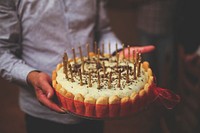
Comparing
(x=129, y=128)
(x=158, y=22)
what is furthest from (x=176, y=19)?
(x=129, y=128)

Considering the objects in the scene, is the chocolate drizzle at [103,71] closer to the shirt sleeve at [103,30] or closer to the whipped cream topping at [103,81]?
the whipped cream topping at [103,81]

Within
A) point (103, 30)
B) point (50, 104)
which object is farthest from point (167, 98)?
point (103, 30)

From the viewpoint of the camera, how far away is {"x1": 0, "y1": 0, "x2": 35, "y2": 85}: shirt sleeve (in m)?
1.18

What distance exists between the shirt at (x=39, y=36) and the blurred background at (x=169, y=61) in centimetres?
66

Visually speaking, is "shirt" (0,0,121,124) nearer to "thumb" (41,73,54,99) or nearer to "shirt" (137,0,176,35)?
"thumb" (41,73,54,99)

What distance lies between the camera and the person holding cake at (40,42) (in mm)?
1199

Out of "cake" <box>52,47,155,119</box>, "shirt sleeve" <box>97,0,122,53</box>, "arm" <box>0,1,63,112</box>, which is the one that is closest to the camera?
"cake" <box>52,47,155,119</box>

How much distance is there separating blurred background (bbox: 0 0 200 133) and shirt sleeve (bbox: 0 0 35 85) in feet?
2.64

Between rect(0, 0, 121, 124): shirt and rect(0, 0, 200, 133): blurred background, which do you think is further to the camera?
rect(0, 0, 200, 133): blurred background

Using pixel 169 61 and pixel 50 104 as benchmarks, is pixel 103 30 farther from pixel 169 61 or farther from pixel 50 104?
pixel 169 61

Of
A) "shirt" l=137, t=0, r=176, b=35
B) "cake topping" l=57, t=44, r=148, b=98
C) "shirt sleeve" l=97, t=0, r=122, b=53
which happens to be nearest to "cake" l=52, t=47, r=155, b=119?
"cake topping" l=57, t=44, r=148, b=98

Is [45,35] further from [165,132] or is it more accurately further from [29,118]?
[165,132]

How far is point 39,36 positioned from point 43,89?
0.29 m

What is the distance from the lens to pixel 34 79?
1099mm
